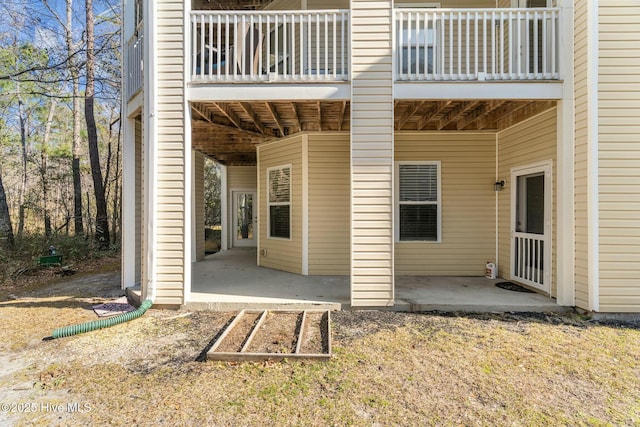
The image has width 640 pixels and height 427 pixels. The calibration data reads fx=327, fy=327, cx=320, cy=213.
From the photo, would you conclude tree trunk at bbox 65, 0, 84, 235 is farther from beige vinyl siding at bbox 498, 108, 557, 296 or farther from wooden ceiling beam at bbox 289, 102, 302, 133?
beige vinyl siding at bbox 498, 108, 557, 296

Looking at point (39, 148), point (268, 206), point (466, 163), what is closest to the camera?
point (466, 163)

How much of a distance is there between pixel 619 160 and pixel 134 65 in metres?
7.06

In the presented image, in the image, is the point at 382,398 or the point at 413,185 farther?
the point at 413,185

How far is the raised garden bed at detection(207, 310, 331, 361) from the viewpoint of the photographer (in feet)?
10.2

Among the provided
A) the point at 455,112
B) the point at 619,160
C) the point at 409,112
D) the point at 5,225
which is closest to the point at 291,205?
the point at 409,112

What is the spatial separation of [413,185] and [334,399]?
4754mm

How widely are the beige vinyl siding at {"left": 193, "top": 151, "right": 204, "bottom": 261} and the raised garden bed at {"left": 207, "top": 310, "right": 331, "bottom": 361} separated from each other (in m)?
4.74

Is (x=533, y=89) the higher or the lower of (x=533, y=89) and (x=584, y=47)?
the lower

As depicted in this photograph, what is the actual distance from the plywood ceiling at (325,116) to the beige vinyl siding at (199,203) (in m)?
1.34

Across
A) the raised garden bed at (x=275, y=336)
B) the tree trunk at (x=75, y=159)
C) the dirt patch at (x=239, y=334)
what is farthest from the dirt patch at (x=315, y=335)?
Result: the tree trunk at (x=75, y=159)

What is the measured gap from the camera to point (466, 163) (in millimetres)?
6348

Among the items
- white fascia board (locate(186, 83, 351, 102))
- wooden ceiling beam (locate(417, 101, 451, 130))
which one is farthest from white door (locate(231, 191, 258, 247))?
white fascia board (locate(186, 83, 351, 102))

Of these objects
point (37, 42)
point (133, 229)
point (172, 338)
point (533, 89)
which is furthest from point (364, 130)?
point (37, 42)

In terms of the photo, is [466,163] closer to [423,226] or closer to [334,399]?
[423,226]
